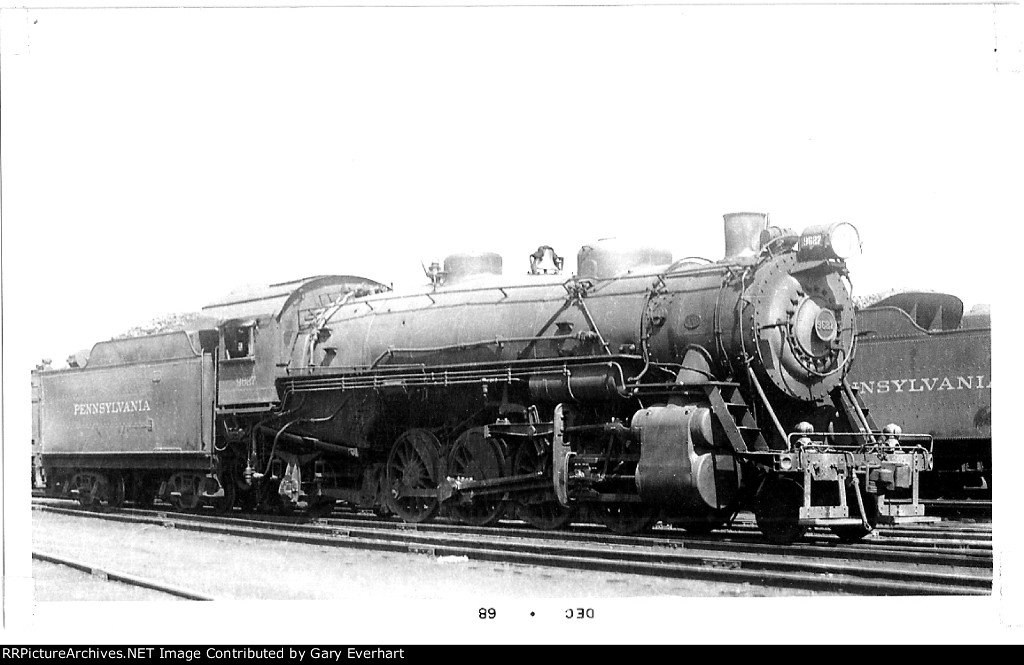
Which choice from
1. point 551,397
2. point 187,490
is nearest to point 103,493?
point 187,490

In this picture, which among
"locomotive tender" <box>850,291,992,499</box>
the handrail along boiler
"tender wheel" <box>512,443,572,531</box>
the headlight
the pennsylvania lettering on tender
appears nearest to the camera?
the handrail along boiler

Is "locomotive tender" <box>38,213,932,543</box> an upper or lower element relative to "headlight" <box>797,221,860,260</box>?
lower

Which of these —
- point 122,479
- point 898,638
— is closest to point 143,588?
point 898,638

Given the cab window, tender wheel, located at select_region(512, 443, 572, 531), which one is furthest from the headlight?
the cab window

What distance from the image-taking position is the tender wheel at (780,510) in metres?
11.6

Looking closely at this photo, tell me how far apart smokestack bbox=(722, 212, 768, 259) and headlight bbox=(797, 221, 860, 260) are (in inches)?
20.8

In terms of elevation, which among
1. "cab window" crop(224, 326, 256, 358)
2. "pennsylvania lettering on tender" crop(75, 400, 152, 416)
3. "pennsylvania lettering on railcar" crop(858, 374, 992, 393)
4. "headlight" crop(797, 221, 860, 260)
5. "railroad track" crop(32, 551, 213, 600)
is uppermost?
"headlight" crop(797, 221, 860, 260)

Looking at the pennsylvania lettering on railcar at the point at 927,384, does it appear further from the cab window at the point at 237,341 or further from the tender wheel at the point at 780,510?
the cab window at the point at 237,341

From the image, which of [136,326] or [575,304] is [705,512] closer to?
[575,304]

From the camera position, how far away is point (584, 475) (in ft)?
40.8

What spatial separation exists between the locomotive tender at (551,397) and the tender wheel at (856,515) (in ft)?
0.11

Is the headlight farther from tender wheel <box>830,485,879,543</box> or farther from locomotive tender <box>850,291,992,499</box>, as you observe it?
locomotive tender <box>850,291,992,499</box>

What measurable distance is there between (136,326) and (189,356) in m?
42.2

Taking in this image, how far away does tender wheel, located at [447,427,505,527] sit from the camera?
13.4 m
